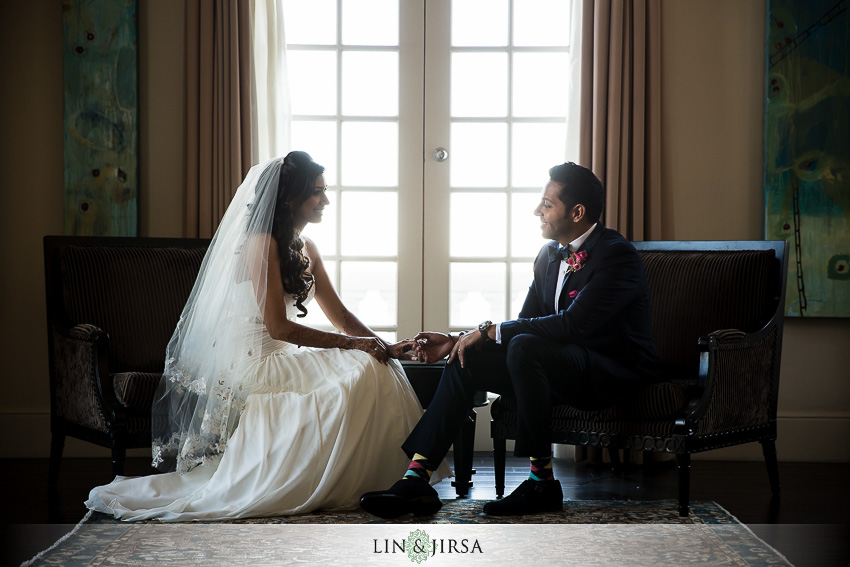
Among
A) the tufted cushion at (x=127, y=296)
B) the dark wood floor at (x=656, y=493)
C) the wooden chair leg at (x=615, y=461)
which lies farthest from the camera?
the wooden chair leg at (x=615, y=461)

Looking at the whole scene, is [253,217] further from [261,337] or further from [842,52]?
[842,52]

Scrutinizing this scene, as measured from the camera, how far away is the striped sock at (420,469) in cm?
272

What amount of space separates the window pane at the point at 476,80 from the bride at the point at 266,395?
129cm

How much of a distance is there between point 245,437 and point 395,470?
55cm

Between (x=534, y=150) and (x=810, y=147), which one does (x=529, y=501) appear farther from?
(x=810, y=147)

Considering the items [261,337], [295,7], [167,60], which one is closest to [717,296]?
[261,337]

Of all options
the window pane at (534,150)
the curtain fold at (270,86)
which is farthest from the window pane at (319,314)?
the window pane at (534,150)

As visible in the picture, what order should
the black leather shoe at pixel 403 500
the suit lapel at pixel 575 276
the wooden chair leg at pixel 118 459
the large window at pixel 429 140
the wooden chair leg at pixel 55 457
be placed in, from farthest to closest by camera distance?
the large window at pixel 429 140, the wooden chair leg at pixel 55 457, the suit lapel at pixel 575 276, the wooden chair leg at pixel 118 459, the black leather shoe at pixel 403 500

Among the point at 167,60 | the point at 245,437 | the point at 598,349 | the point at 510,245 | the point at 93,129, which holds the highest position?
the point at 167,60

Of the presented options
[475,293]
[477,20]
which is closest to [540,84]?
[477,20]

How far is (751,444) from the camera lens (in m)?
4.00

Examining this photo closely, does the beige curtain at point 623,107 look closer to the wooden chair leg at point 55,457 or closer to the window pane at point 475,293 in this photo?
the window pane at point 475,293

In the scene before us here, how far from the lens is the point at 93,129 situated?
3.96 metres

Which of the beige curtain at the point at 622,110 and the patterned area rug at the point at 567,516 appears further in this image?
A: the beige curtain at the point at 622,110
